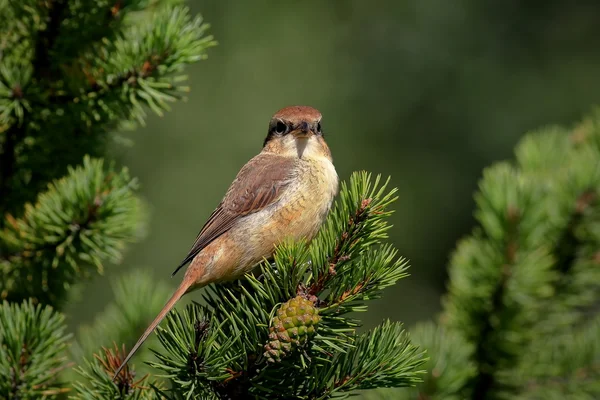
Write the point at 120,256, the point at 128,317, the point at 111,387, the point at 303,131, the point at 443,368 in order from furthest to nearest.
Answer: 1. the point at 303,131
2. the point at 128,317
3. the point at 120,256
4. the point at 443,368
5. the point at 111,387

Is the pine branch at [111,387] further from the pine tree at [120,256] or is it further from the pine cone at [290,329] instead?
the pine cone at [290,329]

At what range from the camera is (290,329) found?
2.41m

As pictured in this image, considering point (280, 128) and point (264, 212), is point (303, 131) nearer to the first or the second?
point (280, 128)

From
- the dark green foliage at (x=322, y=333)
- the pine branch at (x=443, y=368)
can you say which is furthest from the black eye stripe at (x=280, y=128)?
the dark green foliage at (x=322, y=333)

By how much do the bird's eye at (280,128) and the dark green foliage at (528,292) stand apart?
1378 mm

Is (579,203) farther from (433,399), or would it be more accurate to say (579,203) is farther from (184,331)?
(184,331)

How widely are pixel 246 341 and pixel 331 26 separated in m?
7.28

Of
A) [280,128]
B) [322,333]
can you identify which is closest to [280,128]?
[280,128]

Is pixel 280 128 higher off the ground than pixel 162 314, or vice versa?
pixel 280 128

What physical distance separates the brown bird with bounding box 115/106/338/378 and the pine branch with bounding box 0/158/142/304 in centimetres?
41

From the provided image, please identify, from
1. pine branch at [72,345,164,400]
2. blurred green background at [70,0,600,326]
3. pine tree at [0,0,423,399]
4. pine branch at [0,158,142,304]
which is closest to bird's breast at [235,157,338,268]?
pine tree at [0,0,423,399]

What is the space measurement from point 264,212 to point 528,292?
4.42 ft

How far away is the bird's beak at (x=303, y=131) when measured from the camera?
4.29 meters

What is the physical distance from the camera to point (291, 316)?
2.42 m
